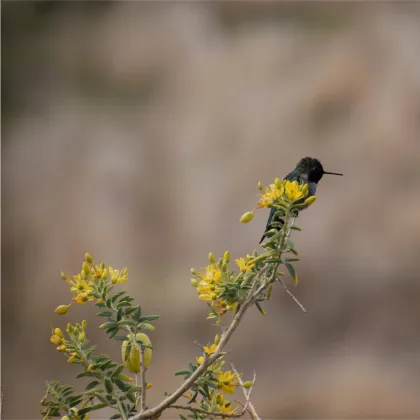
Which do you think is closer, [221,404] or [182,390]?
[182,390]

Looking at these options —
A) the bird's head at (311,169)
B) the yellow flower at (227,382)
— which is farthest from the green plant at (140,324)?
the bird's head at (311,169)

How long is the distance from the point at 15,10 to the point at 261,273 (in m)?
3.58

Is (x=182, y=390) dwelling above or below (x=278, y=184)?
below

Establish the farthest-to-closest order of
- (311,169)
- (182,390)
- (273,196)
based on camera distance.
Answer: (311,169), (273,196), (182,390)

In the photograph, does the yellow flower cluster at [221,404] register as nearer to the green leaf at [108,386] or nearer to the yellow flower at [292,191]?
the green leaf at [108,386]

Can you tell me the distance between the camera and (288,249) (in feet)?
2.15

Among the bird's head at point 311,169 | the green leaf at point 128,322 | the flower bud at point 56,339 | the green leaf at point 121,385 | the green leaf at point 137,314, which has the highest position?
the bird's head at point 311,169

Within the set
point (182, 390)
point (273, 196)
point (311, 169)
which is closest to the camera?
point (182, 390)

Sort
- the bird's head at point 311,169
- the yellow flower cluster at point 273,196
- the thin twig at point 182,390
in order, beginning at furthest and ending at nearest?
1. the bird's head at point 311,169
2. the yellow flower cluster at point 273,196
3. the thin twig at point 182,390

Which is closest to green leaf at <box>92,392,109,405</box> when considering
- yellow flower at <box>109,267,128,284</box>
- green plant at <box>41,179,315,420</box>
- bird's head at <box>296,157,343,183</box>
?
green plant at <box>41,179,315,420</box>

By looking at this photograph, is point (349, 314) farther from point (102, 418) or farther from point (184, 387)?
point (184, 387)

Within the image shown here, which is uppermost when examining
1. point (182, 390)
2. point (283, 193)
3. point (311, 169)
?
point (311, 169)

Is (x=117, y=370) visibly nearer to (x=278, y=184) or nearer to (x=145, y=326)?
(x=145, y=326)

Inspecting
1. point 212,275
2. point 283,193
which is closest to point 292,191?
point 283,193
